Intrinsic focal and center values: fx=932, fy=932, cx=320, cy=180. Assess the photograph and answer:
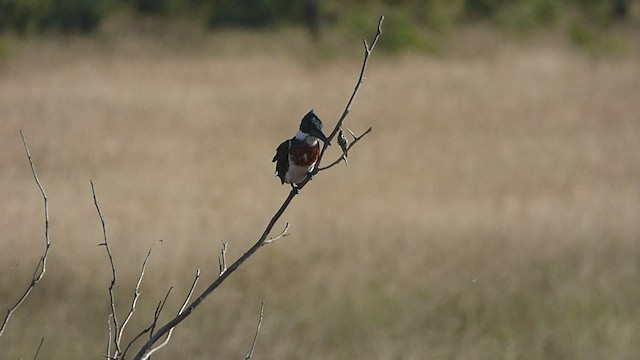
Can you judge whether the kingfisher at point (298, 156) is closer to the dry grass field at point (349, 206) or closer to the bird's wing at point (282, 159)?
the bird's wing at point (282, 159)

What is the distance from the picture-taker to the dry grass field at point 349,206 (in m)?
4.30

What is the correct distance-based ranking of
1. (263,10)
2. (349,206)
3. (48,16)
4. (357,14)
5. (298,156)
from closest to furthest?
1. (298,156)
2. (349,206)
3. (357,14)
4. (48,16)
5. (263,10)

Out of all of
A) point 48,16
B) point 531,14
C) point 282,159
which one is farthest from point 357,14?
point 282,159

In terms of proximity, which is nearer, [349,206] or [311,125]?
[311,125]

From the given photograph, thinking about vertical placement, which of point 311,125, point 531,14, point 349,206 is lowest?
point 531,14

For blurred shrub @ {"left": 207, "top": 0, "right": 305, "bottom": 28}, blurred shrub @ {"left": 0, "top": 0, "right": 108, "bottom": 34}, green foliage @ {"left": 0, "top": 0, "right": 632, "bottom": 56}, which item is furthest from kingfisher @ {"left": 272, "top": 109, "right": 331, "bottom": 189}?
blurred shrub @ {"left": 207, "top": 0, "right": 305, "bottom": 28}

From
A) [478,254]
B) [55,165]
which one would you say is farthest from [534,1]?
[478,254]

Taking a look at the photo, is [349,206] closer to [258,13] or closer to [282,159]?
[282,159]

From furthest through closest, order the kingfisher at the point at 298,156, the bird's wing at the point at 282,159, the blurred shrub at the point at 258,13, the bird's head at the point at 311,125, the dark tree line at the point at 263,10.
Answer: the blurred shrub at the point at 258,13, the dark tree line at the point at 263,10, the bird's wing at the point at 282,159, the kingfisher at the point at 298,156, the bird's head at the point at 311,125

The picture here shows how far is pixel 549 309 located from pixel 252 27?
1461 cm

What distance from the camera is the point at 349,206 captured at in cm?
663

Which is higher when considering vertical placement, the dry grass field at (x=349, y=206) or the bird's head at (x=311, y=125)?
the bird's head at (x=311, y=125)

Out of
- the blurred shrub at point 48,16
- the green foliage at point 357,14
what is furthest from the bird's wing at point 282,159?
the blurred shrub at point 48,16

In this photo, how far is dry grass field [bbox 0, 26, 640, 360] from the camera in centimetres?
430
